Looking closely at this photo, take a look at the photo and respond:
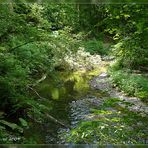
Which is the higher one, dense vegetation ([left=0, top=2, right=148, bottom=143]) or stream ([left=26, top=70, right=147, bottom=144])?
dense vegetation ([left=0, top=2, right=148, bottom=143])

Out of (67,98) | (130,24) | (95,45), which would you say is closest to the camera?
(130,24)

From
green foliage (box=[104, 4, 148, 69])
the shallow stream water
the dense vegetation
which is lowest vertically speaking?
the shallow stream water

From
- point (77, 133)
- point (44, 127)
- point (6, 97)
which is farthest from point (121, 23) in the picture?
point (44, 127)

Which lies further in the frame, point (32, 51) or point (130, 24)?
point (32, 51)

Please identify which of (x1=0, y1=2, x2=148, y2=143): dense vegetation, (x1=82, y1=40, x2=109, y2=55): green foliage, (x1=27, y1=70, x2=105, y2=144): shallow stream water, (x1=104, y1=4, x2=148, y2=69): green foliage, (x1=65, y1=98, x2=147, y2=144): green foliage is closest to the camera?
(x1=104, y1=4, x2=148, y2=69): green foliage

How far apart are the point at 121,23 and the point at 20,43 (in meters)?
2.37

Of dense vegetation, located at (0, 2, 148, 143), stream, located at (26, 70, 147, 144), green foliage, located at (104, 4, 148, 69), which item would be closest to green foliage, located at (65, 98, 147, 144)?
dense vegetation, located at (0, 2, 148, 143)

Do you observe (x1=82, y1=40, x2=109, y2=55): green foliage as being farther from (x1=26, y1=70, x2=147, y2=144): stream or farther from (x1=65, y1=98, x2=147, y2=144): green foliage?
(x1=26, y1=70, x2=147, y2=144): stream

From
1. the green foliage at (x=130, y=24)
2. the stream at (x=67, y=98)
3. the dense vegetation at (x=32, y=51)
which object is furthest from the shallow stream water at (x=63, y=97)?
the green foliage at (x=130, y=24)

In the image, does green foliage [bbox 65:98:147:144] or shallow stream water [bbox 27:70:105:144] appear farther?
A: shallow stream water [bbox 27:70:105:144]

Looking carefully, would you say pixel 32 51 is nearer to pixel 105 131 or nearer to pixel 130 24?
pixel 105 131

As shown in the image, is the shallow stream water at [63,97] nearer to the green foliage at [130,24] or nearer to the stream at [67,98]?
the stream at [67,98]

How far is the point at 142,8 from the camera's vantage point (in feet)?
3.50

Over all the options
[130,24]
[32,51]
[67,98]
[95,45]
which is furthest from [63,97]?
[130,24]
